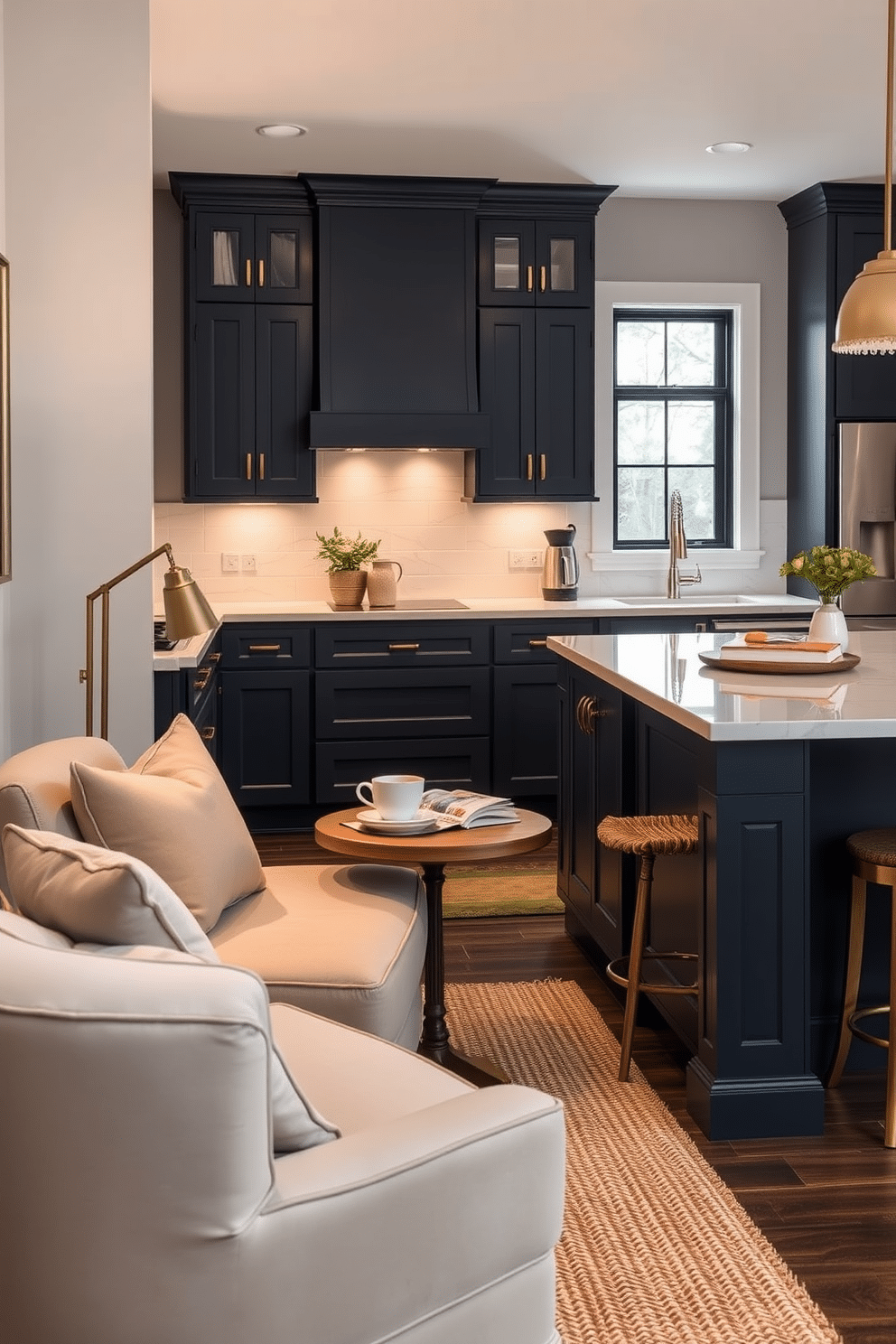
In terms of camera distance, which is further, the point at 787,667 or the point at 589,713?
the point at 589,713

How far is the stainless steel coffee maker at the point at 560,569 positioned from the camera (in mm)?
6312

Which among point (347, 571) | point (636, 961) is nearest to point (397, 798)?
point (636, 961)

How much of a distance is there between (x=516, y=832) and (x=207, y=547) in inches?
146

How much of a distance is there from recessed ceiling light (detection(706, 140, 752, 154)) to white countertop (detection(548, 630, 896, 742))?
233 cm

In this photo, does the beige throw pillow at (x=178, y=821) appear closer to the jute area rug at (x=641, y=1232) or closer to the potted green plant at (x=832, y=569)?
the jute area rug at (x=641, y=1232)

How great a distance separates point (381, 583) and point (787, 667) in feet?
9.31

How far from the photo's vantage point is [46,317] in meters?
3.83

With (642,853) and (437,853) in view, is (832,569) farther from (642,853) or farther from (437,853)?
(437,853)

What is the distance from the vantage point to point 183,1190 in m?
1.39

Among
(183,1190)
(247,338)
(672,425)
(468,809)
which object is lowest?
(183,1190)

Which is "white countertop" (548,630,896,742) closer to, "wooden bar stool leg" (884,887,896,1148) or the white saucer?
"wooden bar stool leg" (884,887,896,1148)


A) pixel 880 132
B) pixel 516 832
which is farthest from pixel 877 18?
pixel 516 832

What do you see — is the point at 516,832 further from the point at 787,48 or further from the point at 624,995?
the point at 787,48

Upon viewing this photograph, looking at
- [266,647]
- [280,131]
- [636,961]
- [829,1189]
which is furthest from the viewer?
[266,647]
